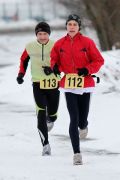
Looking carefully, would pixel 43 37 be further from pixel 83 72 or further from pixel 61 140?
pixel 61 140

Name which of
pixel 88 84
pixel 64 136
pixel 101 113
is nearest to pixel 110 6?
pixel 101 113

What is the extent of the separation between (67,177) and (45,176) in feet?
0.80

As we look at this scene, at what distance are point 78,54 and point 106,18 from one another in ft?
41.9

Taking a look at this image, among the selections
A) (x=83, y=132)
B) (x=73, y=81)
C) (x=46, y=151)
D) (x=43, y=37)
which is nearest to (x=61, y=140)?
(x=83, y=132)

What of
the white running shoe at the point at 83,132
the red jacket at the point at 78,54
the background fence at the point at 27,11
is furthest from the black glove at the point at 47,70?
the background fence at the point at 27,11

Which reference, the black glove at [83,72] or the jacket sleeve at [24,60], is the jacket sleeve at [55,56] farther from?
the jacket sleeve at [24,60]

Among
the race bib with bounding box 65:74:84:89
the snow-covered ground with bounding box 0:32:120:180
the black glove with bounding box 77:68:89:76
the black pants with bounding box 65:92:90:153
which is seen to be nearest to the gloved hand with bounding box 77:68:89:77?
the black glove with bounding box 77:68:89:76

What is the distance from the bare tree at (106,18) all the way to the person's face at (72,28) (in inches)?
466

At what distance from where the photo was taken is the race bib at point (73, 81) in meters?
7.85

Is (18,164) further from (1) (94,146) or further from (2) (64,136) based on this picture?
(2) (64,136)

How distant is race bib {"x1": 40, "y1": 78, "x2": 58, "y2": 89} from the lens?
8.90 meters

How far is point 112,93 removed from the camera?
562 inches

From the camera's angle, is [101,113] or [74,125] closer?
[74,125]

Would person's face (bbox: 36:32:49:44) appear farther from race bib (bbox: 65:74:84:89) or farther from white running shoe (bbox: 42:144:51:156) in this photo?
white running shoe (bbox: 42:144:51:156)
